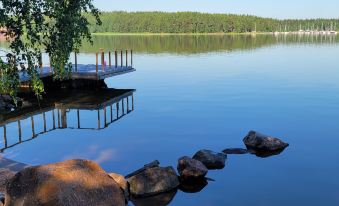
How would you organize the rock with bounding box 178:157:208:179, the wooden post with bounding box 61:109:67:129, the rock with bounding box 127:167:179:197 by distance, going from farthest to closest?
the wooden post with bounding box 61:109:67:129 < the rock with bounding box 178:157:208:179 < the rock with bounding box 127:167:179:197

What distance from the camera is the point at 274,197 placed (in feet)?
53.2

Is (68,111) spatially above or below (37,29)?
below

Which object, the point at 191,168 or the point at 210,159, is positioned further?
the point at 210,159

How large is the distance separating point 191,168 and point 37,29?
28.3ft

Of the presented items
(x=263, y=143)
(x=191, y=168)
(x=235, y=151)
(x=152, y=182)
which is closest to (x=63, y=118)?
(x=235, y=151)

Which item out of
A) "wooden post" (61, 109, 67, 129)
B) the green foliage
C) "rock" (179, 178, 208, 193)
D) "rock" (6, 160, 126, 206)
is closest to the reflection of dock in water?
"wooden post" (61, 109, 67, 129)

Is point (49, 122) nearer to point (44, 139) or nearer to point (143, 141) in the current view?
point (44, 139)

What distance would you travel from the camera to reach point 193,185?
56.5 feet

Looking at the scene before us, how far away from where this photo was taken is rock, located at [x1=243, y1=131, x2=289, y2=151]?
71.3 ft

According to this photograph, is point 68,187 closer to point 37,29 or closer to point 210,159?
point 37,29

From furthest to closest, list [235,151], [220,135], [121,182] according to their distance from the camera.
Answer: [220,135] → [235,151] → [121,182]

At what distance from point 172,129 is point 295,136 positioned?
7511 millimetres

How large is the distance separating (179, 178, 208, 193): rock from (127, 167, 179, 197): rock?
0.37 metres

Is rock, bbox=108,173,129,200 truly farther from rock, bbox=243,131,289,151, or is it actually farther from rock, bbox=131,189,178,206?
rock, bbox=243,131,289,151
